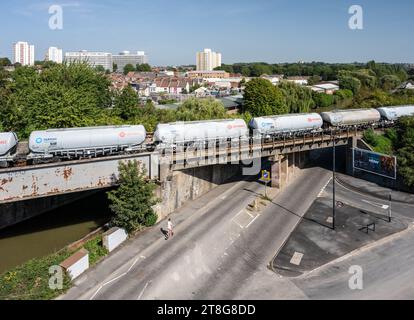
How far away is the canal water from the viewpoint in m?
25.8

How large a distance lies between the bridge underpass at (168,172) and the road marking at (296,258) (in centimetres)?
1101

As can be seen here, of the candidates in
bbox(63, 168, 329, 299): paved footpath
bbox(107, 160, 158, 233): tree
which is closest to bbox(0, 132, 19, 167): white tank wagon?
bbox(107, 160, 158, 233): tree

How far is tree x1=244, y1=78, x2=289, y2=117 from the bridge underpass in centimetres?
2369

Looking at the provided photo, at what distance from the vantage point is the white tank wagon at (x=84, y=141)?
26.5 meters

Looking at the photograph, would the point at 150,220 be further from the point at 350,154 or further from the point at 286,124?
the point at 350,154

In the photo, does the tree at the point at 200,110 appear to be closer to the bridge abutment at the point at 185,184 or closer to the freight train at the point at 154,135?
the bridge abutment at the point at 185,184

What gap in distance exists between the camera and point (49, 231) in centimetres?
2931

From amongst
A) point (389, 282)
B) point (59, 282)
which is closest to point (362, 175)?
point (389, 282)

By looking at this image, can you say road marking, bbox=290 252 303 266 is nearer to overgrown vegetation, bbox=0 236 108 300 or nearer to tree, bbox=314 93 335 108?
overgrown vegetation, bbox=0 236 108 300

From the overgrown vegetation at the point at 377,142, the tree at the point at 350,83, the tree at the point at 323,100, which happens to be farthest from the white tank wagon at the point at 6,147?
the tree at the point at 350,83

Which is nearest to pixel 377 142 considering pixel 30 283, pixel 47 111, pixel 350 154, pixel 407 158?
pixel 350 154

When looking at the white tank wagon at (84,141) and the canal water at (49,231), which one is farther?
the white tank wagon at (84,141)

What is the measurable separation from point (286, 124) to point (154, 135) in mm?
15167

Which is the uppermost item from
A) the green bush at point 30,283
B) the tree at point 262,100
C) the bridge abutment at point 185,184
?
the tree at point 262,100
